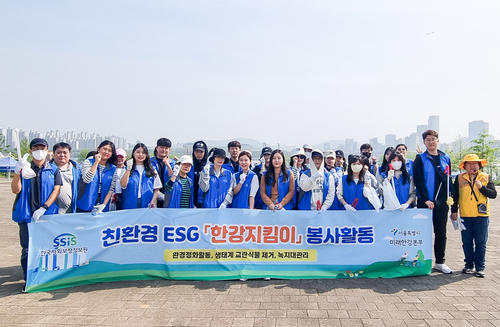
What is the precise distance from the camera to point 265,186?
16.7ft

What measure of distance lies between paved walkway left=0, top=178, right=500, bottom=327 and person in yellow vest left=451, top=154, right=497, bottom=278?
30 centimetres

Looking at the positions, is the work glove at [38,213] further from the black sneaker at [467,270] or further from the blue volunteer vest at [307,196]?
the black sneaker at [467,270]

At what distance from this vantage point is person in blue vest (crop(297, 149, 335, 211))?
511cm

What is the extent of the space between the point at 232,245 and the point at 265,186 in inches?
38.9

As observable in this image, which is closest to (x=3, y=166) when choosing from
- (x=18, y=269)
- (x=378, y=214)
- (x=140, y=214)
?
(x=18, y=269)

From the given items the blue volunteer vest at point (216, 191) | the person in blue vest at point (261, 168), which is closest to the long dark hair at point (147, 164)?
the blue volunteer vest at point (216, 191)

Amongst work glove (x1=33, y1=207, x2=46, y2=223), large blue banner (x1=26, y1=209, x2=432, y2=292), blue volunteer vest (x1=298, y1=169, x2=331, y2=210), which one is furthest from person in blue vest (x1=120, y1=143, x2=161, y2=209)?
blue volunteer vest (x1=298, y1=169, x2=331, y2=210)

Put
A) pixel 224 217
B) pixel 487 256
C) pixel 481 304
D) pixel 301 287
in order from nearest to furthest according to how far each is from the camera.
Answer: pixel 481 304, pixel 301 287, pixel 224 217, pixel 487 256

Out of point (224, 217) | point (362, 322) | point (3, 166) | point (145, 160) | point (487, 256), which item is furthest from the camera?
point (3, 166)

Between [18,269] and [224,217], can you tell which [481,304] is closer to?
[224,217]

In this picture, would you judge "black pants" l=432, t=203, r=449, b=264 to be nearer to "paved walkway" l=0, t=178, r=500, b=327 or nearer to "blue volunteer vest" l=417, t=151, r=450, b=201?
"blue volunteer vest" l=417, t=151, r=450, b=201

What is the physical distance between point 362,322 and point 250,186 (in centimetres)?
240

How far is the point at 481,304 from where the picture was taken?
3924 millimetres

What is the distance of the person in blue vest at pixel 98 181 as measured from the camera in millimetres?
4859
